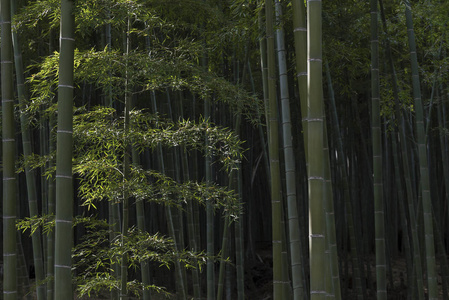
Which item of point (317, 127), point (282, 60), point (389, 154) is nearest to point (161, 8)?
point (282, 60)

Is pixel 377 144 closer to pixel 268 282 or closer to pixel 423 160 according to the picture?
pixel 423 160

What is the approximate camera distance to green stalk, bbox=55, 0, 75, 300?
2676mm

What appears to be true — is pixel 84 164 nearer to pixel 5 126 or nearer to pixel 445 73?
pixel 5 126

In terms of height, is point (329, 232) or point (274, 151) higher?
point (274, 151)

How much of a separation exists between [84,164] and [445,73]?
4.76m

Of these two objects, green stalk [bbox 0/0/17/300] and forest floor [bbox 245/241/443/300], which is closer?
green stalk [bbox 0/0/17/300]

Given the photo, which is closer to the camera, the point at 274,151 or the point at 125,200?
the point at 125,200

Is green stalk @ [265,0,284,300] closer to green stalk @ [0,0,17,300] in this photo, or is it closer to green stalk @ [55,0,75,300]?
green stalk @ [55,0,75,300]

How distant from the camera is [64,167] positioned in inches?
106

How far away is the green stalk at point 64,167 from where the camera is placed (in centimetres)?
268

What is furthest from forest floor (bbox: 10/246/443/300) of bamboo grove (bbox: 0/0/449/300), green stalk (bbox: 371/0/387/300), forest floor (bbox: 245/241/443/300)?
green stalk (bbox: 371/0/387/300)

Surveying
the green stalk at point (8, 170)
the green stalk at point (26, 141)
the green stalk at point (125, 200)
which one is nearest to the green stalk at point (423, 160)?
the green stalk at point (125, 200)

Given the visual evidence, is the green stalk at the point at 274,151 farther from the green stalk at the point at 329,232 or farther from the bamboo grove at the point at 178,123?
the green stalk at the point at 329,232

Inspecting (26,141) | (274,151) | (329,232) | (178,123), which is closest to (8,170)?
(178,123)
